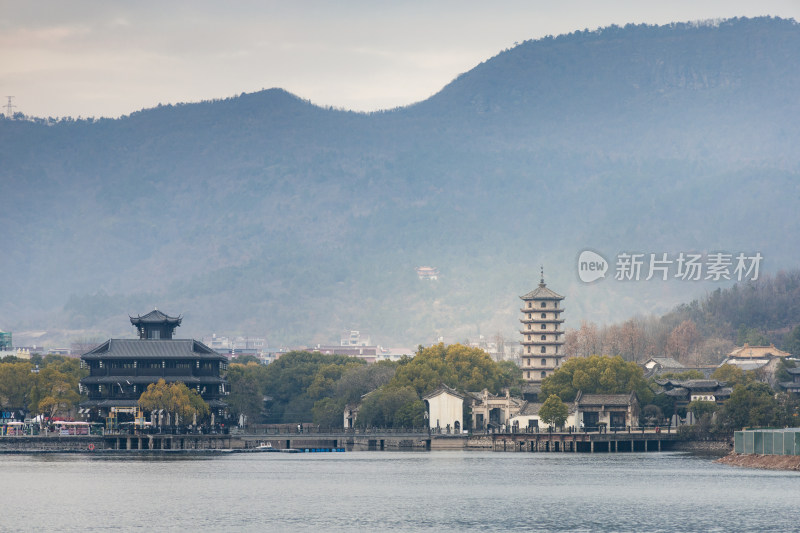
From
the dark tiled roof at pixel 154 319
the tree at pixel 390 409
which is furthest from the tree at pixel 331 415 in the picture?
the dark tiled roof at pixel 154 319

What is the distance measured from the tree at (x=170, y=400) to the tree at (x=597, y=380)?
3962cm

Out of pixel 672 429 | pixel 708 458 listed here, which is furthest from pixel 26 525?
pixel 672 429

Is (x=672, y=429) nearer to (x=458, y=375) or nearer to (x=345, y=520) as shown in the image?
(x=458, y=375)

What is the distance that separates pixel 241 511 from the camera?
295 ft

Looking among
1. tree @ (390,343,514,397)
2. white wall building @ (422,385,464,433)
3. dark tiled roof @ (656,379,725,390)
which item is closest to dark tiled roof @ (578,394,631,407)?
dark tiled roof @ (656,379,725,390)

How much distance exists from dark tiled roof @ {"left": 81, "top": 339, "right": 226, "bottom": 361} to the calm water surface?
2686 cm

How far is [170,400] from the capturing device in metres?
157

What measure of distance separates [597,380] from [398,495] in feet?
238

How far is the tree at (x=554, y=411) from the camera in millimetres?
159375

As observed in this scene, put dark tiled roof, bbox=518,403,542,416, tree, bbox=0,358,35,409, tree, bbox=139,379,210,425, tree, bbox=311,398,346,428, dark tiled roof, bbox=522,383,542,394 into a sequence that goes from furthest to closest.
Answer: dark tiled roof, bbox=522,383,542,394
tree, bbox=311,398,346,428
tree, bbox=0,358,35,409
dark tiled roof, bbox=518,403,542,416
tree, bbox=139,379,210,425

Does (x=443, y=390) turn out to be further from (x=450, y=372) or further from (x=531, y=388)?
(x=531, y=388)

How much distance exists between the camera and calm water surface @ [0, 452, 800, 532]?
8356 cm

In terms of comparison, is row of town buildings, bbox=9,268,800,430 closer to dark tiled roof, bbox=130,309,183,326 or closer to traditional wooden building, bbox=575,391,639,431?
traditional wooden building, bbox=575,391,639,431

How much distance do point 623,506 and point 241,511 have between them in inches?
886
